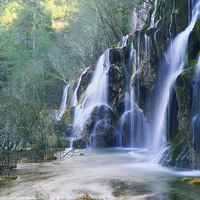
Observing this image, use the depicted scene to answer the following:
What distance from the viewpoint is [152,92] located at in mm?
18391

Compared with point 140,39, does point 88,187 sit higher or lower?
lower

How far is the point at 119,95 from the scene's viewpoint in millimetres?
25109

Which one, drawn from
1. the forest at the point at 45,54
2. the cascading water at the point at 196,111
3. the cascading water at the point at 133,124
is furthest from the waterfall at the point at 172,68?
the cascading water at the point at 133,124

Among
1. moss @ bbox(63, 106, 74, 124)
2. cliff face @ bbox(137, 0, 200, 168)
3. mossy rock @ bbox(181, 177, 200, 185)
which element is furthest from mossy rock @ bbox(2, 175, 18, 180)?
moss @ bbox(63, 106, 74, 124)

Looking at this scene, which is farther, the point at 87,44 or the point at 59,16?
the point at 59,16

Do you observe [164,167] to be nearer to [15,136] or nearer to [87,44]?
[15,136]

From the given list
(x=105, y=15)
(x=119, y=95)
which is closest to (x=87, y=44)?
(x=105, y=15)

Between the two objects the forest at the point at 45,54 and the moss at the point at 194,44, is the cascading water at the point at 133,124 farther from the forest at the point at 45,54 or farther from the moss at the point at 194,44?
the moss at the point at 194,44

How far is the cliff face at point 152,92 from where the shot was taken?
1282cm

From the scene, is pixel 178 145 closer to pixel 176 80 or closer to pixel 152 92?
pixel 176 80

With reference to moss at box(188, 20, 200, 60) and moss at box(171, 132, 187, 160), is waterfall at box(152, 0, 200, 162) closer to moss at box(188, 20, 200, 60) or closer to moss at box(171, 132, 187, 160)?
moss at box(188, 20, 200, 60)

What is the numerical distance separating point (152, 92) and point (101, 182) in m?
9.13

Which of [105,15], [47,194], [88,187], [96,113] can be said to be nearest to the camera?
[47,194]

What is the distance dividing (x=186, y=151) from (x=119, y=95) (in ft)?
42.6
